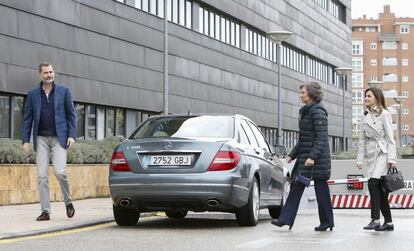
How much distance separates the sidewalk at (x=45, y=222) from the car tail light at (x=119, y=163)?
81 centimetres

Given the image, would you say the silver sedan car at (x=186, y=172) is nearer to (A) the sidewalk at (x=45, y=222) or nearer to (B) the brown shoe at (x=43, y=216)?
(A) the sidewalk at (x=45, y=222)

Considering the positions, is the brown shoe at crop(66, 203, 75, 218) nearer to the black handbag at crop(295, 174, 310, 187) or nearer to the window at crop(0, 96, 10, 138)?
the black handbag at crop(295, 174, 310, 187)

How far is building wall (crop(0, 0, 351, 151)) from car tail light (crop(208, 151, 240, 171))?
16.4m

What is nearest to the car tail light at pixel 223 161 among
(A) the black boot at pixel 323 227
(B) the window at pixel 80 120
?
(A) the black boot at pixel 323 227

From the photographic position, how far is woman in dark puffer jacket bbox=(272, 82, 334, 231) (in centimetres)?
1170

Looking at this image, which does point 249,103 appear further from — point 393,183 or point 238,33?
point 393,183

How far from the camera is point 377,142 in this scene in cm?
1198

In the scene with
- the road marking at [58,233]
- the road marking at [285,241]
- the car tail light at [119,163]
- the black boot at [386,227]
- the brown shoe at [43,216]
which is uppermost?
the car tail light at [119,163]

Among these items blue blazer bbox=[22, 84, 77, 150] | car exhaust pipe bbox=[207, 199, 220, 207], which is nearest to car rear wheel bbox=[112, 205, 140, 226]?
blue blazer bbox=[22, 84, 77, 150]

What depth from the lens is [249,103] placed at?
51438 millimetres

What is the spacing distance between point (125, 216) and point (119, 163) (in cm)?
82

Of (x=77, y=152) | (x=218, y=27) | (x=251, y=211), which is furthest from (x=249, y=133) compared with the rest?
(x=218, y=27)

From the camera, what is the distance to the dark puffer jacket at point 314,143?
11.7 meters

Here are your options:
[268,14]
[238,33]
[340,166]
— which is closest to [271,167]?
[340,166]
